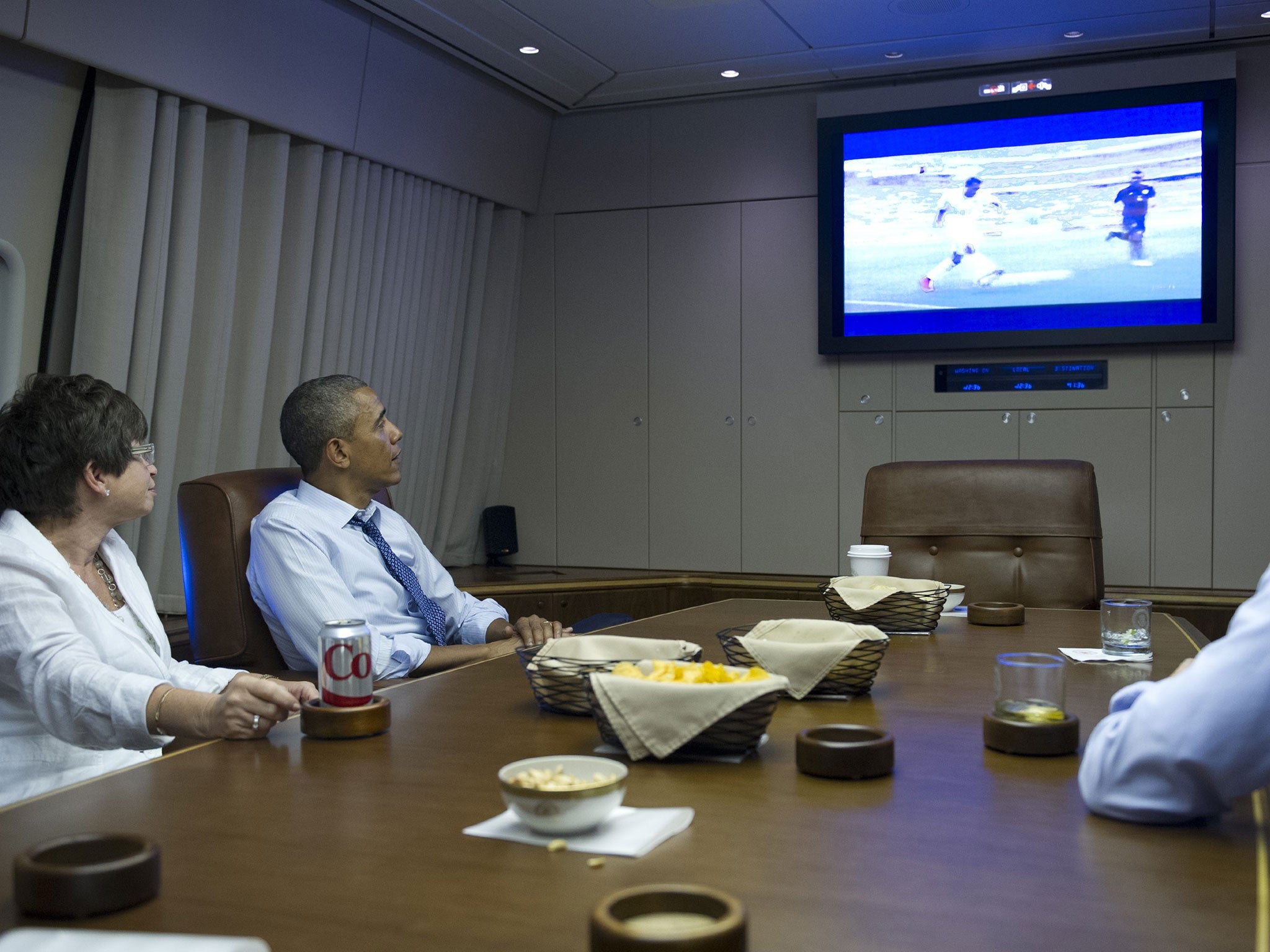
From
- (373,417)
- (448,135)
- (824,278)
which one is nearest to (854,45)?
(824,278)

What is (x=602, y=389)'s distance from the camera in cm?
567

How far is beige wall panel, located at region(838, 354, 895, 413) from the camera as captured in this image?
5.16 metres

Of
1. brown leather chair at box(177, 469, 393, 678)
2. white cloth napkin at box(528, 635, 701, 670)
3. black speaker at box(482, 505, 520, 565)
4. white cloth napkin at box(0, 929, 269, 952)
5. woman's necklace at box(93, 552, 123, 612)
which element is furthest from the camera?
black speaker at box(482, 505, 520, 565)

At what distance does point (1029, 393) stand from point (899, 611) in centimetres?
301

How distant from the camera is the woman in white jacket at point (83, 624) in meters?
1.56

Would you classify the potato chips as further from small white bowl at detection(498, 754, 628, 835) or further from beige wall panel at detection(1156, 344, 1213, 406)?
beige wall panel at detection(1156, 344, 1213, 406)

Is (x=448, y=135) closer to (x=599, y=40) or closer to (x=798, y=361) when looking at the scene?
(x=599, y=40)

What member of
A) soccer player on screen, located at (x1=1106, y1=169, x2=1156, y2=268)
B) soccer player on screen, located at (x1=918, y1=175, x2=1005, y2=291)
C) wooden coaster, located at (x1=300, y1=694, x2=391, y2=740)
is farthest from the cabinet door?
wooden coaster, located at (x1=300, y1=694, x2=391, y2=740)

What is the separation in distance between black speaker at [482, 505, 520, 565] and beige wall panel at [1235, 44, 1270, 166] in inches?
138

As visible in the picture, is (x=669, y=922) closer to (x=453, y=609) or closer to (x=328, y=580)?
(x=328, y=580)

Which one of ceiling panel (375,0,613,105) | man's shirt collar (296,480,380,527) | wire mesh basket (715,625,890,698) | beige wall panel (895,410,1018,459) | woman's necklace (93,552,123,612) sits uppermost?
ceiling panel (375,0,613,105)

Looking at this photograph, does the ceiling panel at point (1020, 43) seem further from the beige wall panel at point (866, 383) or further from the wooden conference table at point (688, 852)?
the wooden conference table at point (688, 852)

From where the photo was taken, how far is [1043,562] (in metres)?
3.22

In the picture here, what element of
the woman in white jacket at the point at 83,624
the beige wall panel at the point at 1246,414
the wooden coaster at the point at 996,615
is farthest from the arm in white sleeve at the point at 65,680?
the beige wall panel at the point at 1246,414
